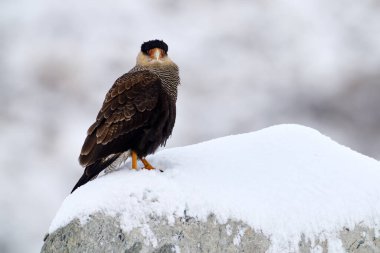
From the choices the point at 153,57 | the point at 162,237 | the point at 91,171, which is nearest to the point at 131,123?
the point at 91,171

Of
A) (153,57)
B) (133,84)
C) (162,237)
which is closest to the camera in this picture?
(162,237)

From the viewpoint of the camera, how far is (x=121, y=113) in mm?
8391

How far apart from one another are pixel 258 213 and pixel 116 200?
5.08 feet

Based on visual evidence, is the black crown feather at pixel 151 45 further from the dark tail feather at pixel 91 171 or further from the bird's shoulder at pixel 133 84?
→ the dark tail feather at pixel 91 171

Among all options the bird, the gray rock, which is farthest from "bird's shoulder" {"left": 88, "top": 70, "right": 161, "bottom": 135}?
the gray rock

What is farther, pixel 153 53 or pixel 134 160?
pixel 153 53

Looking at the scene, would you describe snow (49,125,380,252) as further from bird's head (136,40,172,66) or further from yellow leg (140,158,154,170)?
bird's head (136,40,172,66)

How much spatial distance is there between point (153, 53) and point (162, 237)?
2625mm

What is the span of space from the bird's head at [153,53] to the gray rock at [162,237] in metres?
2.34

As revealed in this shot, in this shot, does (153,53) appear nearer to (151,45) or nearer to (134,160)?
(151,45)

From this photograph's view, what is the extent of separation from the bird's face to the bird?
14 centimetres

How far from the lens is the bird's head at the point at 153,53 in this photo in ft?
29.1

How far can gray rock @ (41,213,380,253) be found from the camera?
285 inches

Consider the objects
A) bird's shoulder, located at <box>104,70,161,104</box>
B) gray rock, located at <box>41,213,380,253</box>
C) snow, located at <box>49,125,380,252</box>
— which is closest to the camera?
gray rock, located at <box>41,213,380,253</box>
